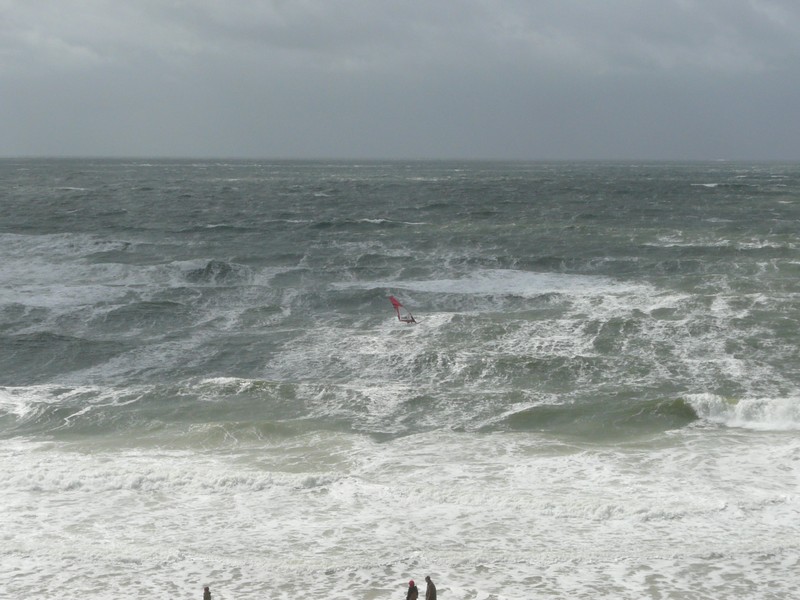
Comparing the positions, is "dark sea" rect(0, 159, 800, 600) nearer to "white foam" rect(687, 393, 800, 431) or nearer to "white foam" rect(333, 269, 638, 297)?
"white foam" rect(687, 393, 800, 431)

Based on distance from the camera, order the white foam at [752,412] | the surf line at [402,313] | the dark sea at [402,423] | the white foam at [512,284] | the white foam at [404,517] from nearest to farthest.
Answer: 1. the white foam at [404,517]
2. the dark sea at [402,423]
3. the white foam at [752,412]
4. the surf line at [402,313]
5. the white foam at [512,284]

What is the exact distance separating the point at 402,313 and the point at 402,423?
12.5m

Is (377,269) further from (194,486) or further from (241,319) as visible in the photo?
(194,486)

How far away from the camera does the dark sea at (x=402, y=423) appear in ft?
51.6

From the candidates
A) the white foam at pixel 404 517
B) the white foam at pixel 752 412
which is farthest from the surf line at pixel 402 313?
the white foam at pixel 752 412

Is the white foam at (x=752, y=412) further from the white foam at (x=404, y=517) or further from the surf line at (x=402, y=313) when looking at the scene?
the surf line at (x=402, y=313)

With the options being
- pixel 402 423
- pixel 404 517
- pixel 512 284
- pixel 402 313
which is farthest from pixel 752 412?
pixel 512 284

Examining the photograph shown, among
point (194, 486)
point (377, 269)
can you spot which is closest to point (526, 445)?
point (194, 486)

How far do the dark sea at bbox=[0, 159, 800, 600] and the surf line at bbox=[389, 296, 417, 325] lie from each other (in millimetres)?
509

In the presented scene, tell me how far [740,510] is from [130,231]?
2063 inches

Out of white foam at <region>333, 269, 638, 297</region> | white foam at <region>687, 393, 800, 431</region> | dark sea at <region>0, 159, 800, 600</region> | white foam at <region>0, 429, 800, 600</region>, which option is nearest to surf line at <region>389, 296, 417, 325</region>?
dark sea at <region>0, 159, 800, 600</region>

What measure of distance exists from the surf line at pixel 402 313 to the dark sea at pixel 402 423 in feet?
1.67

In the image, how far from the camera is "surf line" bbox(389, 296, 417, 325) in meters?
34.3

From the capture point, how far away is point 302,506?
18.3 meters
